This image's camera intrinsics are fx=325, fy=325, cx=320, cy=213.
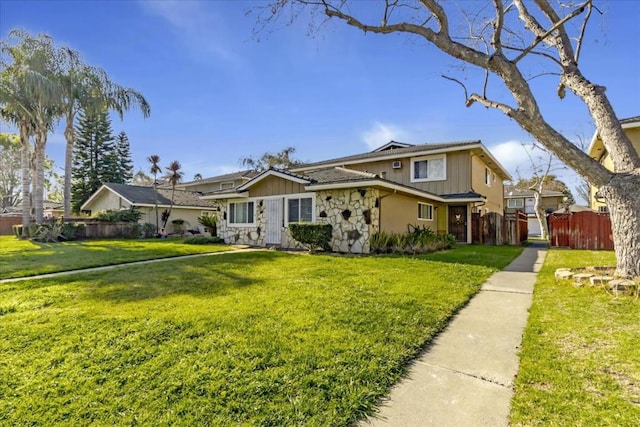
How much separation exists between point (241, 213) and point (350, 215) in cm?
588

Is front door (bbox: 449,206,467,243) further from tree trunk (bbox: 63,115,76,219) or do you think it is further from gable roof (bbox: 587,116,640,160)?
tree trunk (bbox: 63,115,76,219)

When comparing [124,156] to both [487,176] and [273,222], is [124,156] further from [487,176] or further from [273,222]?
[487,176]

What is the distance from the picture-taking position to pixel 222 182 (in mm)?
30906

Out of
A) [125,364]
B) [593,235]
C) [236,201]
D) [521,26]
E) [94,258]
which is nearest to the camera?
[125,364]

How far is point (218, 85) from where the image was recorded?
1363 cm

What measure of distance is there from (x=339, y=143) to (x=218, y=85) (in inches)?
515

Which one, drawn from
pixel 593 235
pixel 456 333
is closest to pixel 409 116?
pixel 593 235

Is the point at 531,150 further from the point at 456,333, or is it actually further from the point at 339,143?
the point at 456,333

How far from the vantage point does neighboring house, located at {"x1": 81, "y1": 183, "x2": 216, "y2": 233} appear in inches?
912

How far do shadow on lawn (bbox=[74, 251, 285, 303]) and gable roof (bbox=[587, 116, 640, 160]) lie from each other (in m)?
12.4

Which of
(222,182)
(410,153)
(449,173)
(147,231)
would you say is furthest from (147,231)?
(449,173)

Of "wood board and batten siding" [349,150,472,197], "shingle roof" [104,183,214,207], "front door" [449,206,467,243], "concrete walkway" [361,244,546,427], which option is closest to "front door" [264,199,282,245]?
"wood board and batten siding" [349,150,472,197]

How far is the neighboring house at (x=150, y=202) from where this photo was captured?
2316cm

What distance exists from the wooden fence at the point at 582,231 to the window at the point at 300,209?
11.2 metres
